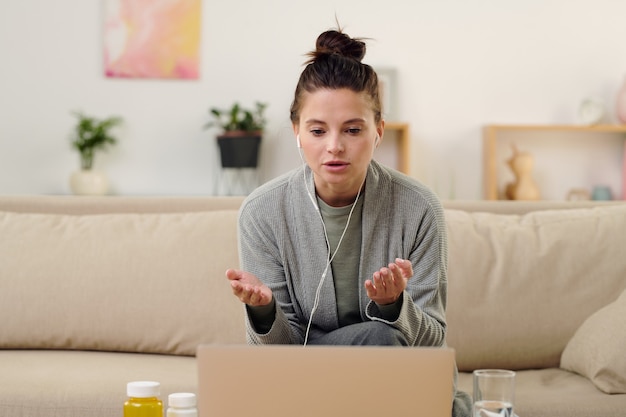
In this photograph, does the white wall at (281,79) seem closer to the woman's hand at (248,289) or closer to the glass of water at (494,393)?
the woman's hand at (248,289)

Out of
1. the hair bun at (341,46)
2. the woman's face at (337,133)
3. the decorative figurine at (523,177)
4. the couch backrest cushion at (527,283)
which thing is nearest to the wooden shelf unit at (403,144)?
the decorative figurine at (523,177)

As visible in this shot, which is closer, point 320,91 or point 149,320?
point 320,91

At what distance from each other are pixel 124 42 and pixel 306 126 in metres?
2.78

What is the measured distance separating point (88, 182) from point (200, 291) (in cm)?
→ 199

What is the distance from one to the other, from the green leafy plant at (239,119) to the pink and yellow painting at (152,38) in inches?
9.2

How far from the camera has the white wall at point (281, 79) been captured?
4.41 metres

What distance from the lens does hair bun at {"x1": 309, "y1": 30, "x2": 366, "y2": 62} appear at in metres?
1.98

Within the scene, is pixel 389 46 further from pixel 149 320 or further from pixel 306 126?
pixel 306 126

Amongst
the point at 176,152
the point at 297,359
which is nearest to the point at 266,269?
the point at 297,359

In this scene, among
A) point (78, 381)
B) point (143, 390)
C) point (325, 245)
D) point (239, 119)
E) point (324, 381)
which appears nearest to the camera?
point (324, 381)

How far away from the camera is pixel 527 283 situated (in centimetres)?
241

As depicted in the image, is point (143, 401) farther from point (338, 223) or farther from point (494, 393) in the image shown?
point (338, 223)

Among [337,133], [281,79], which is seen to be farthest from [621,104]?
[337,133]

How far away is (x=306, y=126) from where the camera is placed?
187 centimetres
